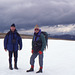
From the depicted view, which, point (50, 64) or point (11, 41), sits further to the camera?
point (50, 64)

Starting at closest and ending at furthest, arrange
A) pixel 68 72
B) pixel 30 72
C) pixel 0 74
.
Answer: pixel 0 74, pixel 30 72, pixel 68 72

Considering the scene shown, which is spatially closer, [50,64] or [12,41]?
[12,41]

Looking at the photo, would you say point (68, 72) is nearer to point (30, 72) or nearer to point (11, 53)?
point (30, 72)

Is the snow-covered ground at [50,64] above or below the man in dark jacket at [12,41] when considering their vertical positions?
below

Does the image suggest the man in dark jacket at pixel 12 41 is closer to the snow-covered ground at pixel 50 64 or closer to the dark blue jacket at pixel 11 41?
the dark blue jacket at pixel 11 41

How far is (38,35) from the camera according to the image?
5242mm

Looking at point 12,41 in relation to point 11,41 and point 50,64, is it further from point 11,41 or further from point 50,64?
point 50,64

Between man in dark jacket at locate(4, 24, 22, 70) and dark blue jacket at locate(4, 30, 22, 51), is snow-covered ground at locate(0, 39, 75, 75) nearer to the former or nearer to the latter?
man in dark jacket at locate(4, 24, 22, 70)

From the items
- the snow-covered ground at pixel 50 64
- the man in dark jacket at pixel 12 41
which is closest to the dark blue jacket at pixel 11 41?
the man in dark jacket at pixel 12 41

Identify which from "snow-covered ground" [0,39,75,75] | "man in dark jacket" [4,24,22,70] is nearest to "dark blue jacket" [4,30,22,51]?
"man in dark jacket" [4,24,22,70]

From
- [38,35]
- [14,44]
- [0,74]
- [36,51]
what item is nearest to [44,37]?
[38,35]

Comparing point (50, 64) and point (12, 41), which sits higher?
point (12, 41)

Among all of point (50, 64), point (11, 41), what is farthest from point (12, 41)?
point (50, 64)

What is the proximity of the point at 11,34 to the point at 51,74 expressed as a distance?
257cm
